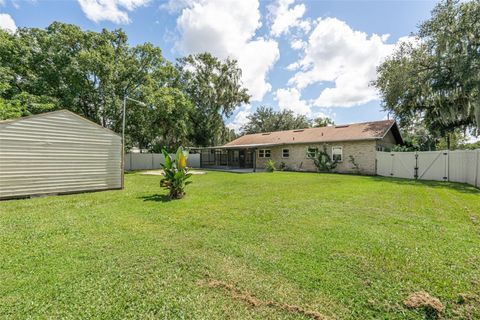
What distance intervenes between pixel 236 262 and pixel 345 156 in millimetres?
16577

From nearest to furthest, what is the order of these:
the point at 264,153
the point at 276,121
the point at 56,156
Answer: the point at 56,156 < the point at 264,153 < the point at 276,121

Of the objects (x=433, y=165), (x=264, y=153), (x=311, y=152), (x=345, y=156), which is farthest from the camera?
(x=264, y=153)

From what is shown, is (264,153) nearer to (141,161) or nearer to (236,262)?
(141,161)

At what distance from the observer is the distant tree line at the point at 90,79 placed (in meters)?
16.0

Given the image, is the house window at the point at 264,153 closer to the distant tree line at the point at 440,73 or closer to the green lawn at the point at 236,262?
the distant tree line at the point at 440,73

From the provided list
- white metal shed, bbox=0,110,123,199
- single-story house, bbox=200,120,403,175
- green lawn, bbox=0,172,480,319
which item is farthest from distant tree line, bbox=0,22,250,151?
green lawn, bbox=0,172,480,319

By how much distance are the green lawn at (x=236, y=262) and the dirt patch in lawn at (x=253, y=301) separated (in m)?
0.01

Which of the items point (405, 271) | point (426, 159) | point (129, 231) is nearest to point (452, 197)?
point (426, 159)

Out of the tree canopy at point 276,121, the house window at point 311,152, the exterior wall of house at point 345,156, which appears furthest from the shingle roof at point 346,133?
the tree canopy at point 276,121

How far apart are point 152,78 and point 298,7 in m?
14.7

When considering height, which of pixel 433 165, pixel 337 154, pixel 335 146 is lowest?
pixel 433 165

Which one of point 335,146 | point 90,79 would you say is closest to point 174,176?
point 335,146

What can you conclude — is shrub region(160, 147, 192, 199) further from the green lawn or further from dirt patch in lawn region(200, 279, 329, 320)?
dirt patch in lawn region(200, 279, 329, 320)

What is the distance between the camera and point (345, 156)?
57.7 feet
